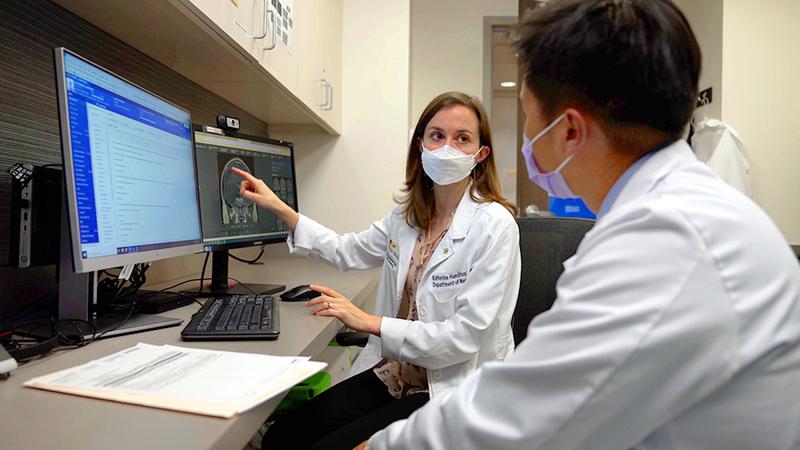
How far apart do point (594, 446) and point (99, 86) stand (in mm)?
918

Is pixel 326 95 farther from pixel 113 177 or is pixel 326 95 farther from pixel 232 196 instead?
pixel 113 177

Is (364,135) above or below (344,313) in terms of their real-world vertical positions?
above

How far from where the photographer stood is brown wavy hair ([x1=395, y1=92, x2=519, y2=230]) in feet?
4.60

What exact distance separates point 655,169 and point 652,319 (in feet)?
0.75

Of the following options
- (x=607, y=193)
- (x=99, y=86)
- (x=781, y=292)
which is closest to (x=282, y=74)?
(x=99, y=86)

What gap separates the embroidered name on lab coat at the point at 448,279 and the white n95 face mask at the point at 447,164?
265 millimetres

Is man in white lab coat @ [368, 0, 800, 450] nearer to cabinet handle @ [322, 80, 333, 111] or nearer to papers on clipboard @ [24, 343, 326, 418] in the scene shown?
papers on clipboard @ [24, 343, 326, 418]

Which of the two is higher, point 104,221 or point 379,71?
point 379,71

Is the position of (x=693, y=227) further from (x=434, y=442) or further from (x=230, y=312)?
(x=230, y=312)

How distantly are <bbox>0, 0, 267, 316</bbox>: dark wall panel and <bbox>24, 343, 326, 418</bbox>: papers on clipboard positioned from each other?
1.50 ft

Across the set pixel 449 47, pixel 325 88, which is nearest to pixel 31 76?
pixel 325 88

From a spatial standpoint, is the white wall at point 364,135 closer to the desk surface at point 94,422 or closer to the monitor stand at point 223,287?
the monitor stand at point 223,287

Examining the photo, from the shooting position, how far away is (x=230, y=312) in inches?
39.8

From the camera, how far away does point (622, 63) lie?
1.87 feet
